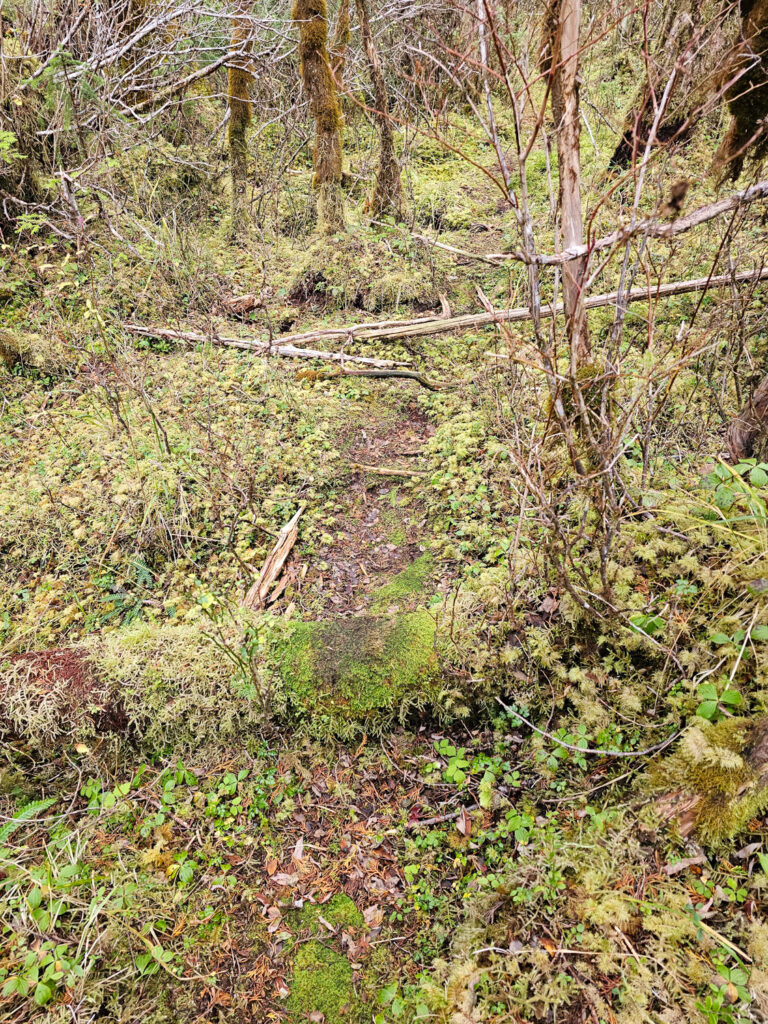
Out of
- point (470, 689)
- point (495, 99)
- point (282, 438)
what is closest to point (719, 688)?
point (470, 689)

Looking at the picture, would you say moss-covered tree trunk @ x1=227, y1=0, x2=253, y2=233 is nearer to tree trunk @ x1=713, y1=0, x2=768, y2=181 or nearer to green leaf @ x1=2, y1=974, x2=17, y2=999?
tree trunk @ x1=713, y1=0, x2=768, y2=181

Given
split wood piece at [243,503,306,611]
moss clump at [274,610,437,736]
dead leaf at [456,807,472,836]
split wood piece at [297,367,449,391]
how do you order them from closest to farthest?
dead leaf at [456,807,472,836]
moss clump at [274,610,437,736]
split wood piece at [243,503,306,611]
split wood piece at [297,367,449,391]

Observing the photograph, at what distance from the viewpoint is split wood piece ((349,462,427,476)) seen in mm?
4867

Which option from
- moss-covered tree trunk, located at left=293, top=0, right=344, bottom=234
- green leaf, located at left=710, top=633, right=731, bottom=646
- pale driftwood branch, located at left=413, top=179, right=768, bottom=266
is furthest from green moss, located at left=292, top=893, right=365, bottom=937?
moss-covered tree trunk, located at left=293, top=0, right=344, bottom=234

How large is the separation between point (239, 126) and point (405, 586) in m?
9.01

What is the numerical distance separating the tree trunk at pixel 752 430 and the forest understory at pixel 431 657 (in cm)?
3

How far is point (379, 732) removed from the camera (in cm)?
315

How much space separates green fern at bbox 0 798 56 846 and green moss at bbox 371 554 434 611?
218cm

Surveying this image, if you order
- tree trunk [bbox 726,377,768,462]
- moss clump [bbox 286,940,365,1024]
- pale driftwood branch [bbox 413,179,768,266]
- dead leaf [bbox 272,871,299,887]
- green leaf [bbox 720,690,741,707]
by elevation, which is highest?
pale driftwood branch [bbox 413,179,768,266]

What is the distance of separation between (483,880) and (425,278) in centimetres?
684

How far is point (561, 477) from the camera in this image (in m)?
3.07

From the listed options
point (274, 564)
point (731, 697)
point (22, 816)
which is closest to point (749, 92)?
point (731, 697)

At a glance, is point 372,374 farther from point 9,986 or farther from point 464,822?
point 9,986

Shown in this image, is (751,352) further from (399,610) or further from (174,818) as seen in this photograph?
(174,818)
